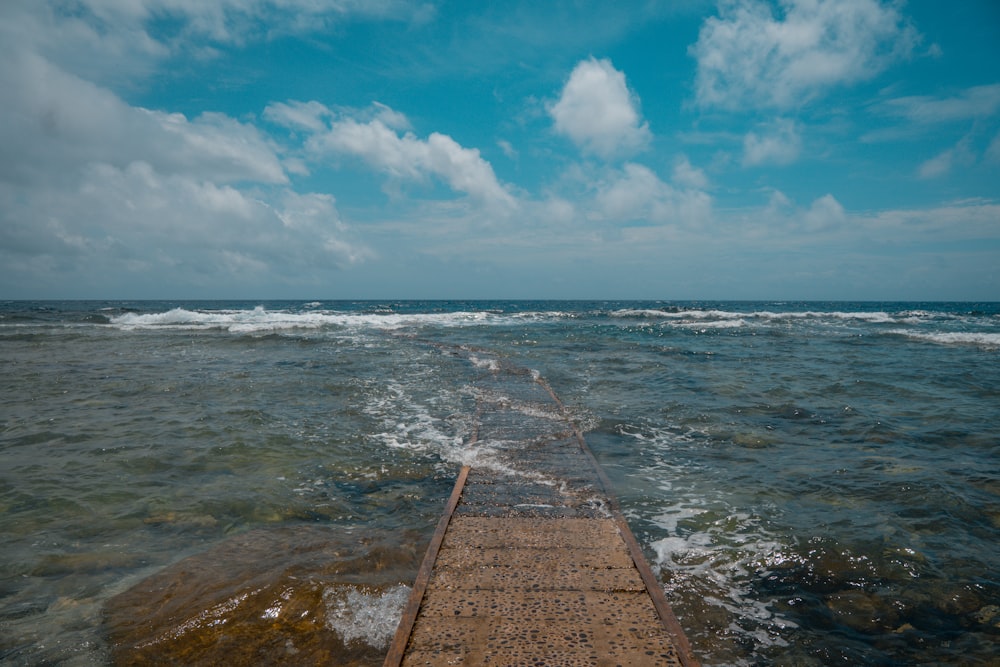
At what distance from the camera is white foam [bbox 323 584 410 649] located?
11.2ft

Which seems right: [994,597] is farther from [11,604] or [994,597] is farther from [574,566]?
[11,604]

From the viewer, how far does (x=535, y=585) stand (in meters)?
3.65

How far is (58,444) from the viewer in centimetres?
742

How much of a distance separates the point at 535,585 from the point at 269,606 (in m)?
2.02

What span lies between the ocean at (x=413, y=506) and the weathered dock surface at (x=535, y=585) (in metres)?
0.39

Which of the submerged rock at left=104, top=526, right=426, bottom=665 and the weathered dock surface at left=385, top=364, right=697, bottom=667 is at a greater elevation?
the weathered dock surface at left=385, top=364, right=697, bottom=667

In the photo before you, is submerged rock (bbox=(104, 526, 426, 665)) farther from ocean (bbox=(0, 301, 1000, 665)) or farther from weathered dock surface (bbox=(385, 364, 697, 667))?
weathered dock surface (bbox=(385, 364, 697, 667))

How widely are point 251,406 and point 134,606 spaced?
6795mm

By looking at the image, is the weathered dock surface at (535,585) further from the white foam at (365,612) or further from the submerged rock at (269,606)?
the submerged rock at (269,606)

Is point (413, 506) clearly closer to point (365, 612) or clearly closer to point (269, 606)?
point (365, 612)

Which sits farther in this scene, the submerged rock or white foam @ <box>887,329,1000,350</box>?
white foam @ <box>887,329,1000,350</box>

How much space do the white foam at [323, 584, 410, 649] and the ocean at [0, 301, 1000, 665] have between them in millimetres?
20

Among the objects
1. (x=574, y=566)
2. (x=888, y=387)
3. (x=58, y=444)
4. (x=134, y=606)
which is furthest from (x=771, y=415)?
(x=58, y=444)

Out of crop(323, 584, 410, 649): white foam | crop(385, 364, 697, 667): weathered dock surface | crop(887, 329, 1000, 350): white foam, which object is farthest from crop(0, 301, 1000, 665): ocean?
crop(887, 329, 1000, 350): white foam
